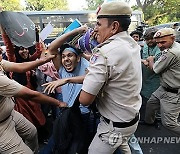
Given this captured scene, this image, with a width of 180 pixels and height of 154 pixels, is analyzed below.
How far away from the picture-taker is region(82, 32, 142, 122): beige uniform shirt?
5.20 ft

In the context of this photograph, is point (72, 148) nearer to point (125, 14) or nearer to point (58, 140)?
point (58, 140)

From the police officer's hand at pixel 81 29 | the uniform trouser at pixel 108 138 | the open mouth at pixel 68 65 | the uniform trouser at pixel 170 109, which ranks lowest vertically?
the uniform trouser at pixel 170 109

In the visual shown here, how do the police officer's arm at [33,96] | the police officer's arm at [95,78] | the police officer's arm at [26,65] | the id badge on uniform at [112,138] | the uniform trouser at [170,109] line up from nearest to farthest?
the police officer's arm at [95,78], the id badge on uniform at [112,138], the police officer's arm at [33,96], the police officer's arm at [26,65], the uniform trouser at [170,109]

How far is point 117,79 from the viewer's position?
1.65m

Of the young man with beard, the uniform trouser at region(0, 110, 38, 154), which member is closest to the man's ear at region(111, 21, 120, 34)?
the uniform trouser at region(0, 110, 38, 154)

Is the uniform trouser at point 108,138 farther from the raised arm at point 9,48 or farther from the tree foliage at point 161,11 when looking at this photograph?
the tree foliage at point 161,11

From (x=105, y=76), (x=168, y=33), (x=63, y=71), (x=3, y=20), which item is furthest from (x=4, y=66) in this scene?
(x=168, y=33)

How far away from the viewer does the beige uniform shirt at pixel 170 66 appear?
10.3 ft

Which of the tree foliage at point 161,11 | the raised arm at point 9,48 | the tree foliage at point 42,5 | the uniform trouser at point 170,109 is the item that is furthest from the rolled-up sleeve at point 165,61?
the tree foliage at point 42,5

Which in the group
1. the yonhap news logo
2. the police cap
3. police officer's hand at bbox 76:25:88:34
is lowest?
the yonhap news logo

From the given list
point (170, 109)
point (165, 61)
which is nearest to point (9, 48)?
point (165, 61)

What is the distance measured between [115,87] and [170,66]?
1757 millimetres

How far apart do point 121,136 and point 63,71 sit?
117cm

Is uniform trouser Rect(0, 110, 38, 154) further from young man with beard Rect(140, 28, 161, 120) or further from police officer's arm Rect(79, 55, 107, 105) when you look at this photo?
young man with beard Rect(140, 28, 161, 120)
